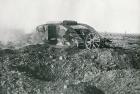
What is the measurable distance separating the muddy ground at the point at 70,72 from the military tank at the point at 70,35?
198 cm

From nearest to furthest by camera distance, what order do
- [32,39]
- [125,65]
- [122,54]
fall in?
[125,65] → [122,54] → [32,39]

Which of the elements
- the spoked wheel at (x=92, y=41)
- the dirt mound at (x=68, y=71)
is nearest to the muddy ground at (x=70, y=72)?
the dirt mound at (x=68, y=71)

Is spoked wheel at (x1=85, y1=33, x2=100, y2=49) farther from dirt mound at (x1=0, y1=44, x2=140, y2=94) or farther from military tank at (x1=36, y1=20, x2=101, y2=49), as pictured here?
dirt mound at (x1=0, y1=44, x2=140, y2=94)

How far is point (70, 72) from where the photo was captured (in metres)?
11.2

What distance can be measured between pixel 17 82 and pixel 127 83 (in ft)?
14.5

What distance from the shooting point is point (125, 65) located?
12.0 metres

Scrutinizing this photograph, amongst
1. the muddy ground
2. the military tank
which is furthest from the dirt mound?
the military tank

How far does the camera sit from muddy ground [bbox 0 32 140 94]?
32.3ft

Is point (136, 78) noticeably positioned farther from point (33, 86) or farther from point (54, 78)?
point (33, 86)

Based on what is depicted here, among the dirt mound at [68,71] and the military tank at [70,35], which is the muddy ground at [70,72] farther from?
the military tank at [70,35]

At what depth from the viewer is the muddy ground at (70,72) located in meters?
9.86

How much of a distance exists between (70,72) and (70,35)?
5045 mm

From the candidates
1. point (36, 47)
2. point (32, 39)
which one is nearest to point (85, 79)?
point (36, 47)

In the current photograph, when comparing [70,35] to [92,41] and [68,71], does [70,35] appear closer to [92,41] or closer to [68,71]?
[92,41]
